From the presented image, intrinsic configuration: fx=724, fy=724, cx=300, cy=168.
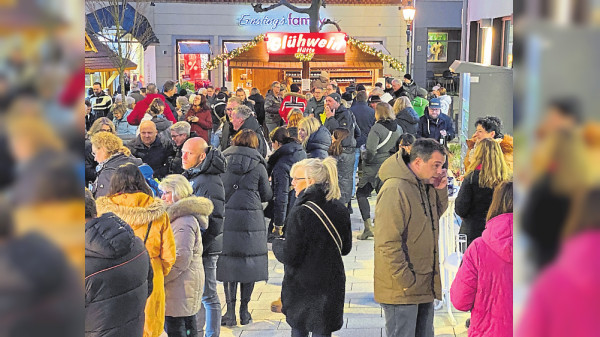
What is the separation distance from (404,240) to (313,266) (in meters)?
0.64

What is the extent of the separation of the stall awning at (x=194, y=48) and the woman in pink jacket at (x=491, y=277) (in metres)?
29.2

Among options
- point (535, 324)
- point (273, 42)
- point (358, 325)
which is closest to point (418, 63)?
point (273, 42)

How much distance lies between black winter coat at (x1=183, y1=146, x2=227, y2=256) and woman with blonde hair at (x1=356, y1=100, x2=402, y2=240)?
14.0 feet

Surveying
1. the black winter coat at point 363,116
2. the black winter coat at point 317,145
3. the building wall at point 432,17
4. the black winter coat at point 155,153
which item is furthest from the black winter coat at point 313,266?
the building wall at point 432,17

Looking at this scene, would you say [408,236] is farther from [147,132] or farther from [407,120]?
[407,120]

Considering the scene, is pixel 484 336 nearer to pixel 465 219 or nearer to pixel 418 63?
pixel 465 219

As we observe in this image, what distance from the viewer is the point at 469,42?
1487 centimetres

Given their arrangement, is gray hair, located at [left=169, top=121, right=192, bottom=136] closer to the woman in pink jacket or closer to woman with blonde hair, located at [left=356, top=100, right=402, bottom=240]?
woman with blonde hair, located at [left=356, top=100, right=402, bottom=240]

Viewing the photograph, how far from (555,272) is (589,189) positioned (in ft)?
0.32

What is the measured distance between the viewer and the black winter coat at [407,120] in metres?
11.1

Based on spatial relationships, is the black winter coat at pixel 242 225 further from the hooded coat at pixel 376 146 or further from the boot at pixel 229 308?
the hooded coat at pixel 376 146

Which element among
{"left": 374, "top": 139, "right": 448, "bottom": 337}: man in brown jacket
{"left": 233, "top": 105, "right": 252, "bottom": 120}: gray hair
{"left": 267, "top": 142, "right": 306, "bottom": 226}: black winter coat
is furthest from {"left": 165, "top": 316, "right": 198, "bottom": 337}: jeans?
{"left": 233, "top": 105, "right": 252, "bottom": 120}: gray hair

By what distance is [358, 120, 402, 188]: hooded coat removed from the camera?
10.1m

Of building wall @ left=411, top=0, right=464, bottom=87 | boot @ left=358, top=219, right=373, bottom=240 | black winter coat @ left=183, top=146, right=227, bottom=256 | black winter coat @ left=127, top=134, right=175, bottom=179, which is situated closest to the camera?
black winter coat @ left=183, top=146, right=227, bottom=256
